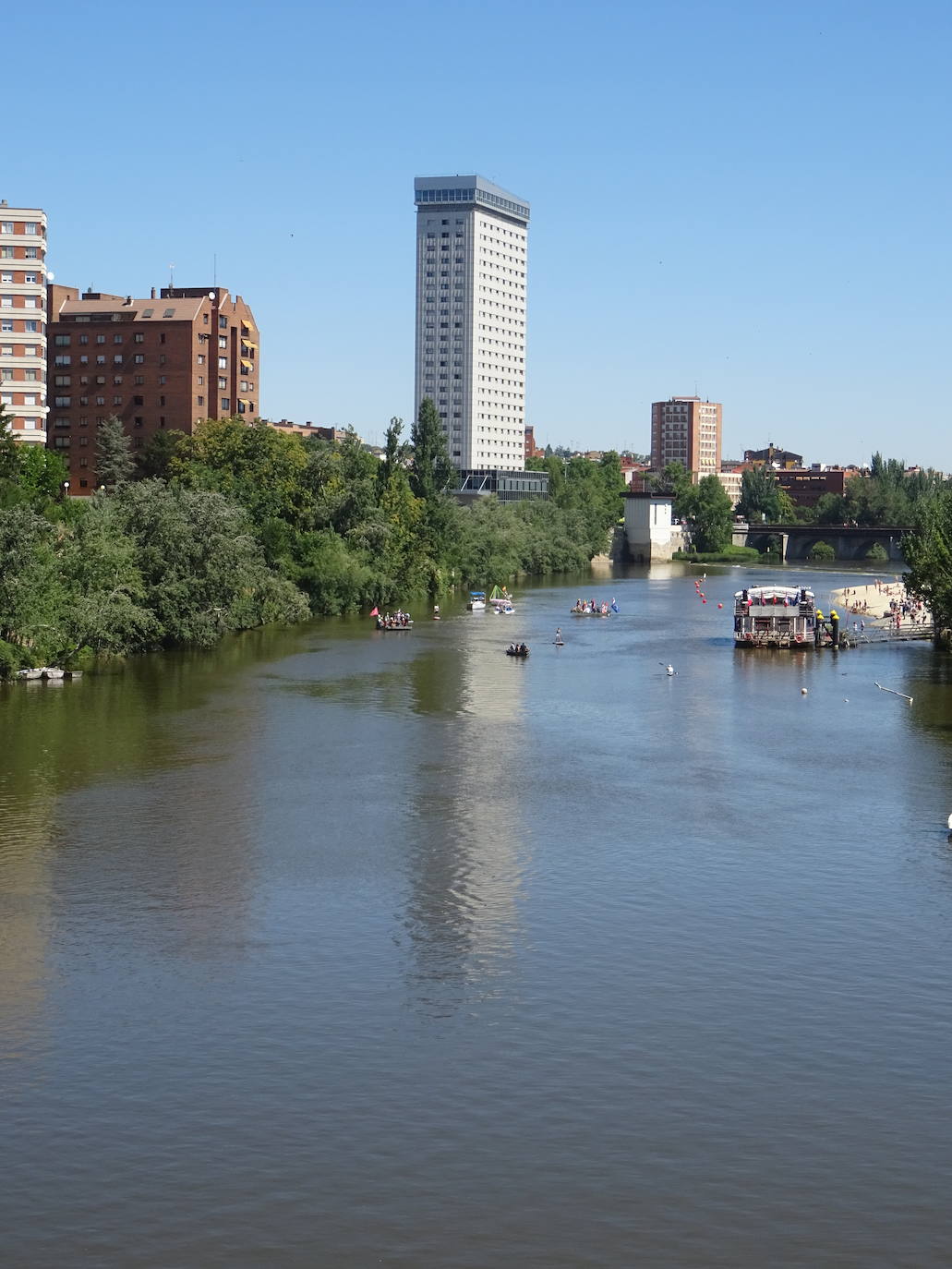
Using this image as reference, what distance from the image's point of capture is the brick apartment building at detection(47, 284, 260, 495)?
4966 inches

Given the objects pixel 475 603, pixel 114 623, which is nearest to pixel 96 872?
pixel 114 623

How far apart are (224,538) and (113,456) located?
43766 mm

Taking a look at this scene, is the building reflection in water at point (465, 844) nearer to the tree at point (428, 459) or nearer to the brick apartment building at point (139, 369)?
the tree at point (428, 459)

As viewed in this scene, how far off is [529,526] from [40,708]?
349ft

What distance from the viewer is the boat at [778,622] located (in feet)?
283

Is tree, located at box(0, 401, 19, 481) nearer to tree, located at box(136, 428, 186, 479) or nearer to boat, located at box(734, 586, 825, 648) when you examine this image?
tree, located at box(136, 428, 186, 479)

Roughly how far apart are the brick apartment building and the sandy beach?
5372 centimetres

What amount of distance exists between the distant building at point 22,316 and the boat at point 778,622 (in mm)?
47587

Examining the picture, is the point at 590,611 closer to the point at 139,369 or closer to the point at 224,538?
the point at 224,538

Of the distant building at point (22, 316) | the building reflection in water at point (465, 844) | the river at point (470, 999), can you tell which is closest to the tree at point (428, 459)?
the distant building at point (22, 316)

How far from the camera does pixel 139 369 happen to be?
127 meters

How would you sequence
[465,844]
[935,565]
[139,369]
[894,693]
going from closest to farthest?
[465,844]
[894,693]
[935,565]
[139,369]

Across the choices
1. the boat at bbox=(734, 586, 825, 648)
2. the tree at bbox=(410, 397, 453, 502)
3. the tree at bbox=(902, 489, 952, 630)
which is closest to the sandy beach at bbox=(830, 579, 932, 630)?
the tree at bbox=(902, 489, 952, 630)

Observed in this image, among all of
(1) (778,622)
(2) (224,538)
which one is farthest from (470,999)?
(1) (778,622)
